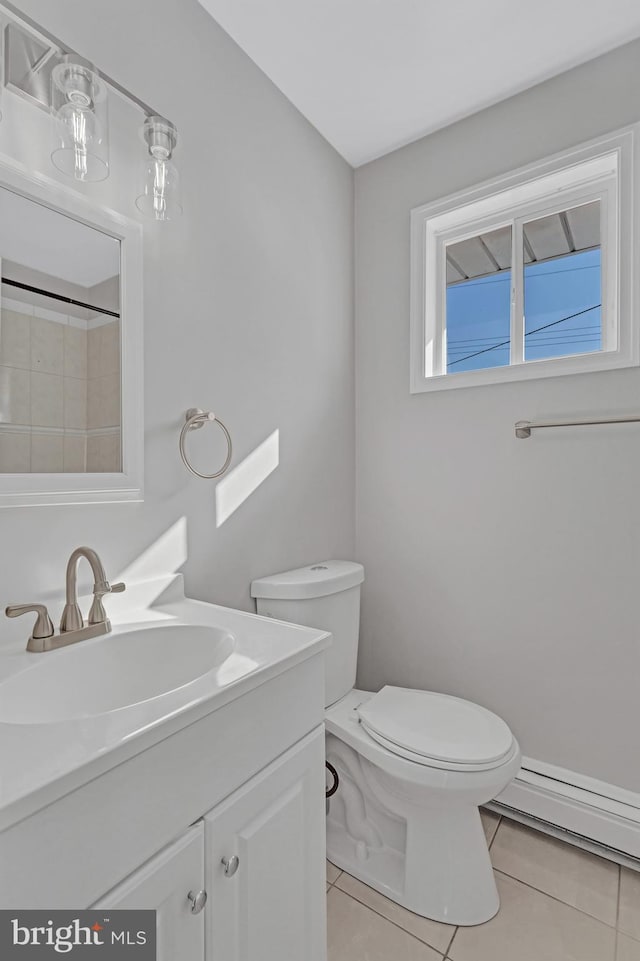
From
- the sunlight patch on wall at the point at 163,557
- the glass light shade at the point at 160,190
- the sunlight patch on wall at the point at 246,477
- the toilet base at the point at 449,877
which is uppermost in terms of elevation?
the glass light shade at the point at 160,190

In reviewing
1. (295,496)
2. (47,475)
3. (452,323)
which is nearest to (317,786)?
(47,475)

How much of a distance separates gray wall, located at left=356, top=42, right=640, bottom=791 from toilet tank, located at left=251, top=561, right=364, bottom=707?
35 centimetres

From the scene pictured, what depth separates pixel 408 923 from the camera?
131 cm

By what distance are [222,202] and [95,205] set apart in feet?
1.50

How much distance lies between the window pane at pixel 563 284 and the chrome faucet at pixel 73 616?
1566 mm

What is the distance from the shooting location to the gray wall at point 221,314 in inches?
45.2

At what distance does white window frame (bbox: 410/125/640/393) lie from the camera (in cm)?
154

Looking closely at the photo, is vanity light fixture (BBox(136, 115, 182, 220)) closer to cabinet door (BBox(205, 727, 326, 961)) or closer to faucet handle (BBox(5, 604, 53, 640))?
faucet handle (BBox(5, 604, 53, 640))

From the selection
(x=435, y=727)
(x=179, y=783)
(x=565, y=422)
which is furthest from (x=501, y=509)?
(x=179, y=783)

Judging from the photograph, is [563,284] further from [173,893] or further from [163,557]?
[173,893]

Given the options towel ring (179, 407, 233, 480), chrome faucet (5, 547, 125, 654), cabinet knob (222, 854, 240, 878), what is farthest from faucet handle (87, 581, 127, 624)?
cabinet knob (222, 854, 240, 878)

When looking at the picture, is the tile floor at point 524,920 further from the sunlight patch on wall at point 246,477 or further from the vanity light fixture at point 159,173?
the vanity light fixture at point 159,173

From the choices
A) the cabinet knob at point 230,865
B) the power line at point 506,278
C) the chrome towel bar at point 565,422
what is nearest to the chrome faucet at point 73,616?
the cabinet knob at point 230,865

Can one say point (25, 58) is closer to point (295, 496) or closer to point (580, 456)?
point (295, 496)
